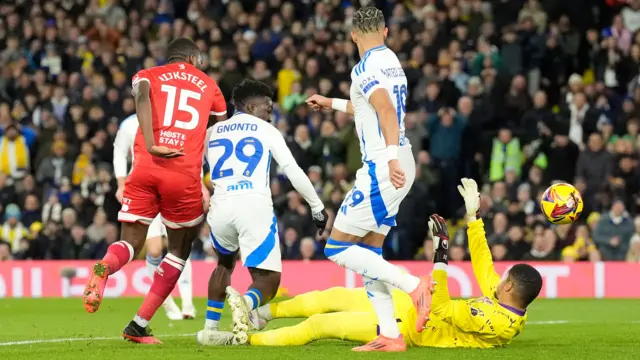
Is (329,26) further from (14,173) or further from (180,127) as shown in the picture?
(180,127)

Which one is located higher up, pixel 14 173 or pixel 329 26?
pixel 329 26

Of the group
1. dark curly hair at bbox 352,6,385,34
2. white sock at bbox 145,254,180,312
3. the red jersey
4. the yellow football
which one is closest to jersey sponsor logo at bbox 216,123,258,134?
the red jersey

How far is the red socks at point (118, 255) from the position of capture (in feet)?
29.1

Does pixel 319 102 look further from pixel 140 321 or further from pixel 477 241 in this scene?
pixel 140 321

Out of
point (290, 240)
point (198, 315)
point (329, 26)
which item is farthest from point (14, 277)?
point (329, 26)

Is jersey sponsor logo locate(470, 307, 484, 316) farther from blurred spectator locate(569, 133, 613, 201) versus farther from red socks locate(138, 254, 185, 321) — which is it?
blurred spectator locate(569, 133, 613, 201)

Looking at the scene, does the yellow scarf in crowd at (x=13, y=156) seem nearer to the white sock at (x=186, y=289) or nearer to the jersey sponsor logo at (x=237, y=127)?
the white sock at (x=186, y=289)

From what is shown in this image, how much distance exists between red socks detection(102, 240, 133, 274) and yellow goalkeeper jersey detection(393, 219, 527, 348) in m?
2.07

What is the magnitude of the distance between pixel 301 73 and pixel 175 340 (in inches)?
463

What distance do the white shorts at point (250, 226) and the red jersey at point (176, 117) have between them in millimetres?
385

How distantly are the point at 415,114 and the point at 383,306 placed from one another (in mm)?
10984

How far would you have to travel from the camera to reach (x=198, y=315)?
13562 millimetres

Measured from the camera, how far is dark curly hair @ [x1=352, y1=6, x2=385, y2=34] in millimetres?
8758

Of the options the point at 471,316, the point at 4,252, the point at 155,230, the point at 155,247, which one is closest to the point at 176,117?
the point at 471,316
